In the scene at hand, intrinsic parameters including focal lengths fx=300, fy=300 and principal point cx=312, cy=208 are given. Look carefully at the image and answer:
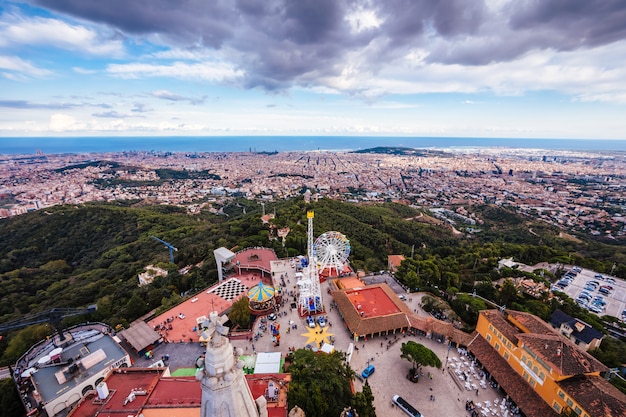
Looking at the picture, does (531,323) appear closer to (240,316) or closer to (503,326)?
(503,326)

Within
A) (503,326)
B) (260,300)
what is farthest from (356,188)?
(503,326)

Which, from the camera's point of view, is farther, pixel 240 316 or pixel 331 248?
pixel 331 248

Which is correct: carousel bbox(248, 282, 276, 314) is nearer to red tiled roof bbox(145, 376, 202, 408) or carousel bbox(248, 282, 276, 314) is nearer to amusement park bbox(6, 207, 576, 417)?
amusement park bbox(6, 207, 576, 417)

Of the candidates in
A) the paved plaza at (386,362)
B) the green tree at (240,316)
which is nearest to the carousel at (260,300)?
the paved plaza at (386,362)

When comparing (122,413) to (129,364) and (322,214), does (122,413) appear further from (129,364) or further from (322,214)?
(322,214)

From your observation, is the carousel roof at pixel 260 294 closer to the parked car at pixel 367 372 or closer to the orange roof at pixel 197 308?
the orange roof at pixel 197 308

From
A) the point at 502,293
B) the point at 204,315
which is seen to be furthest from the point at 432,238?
the point at 204,315
